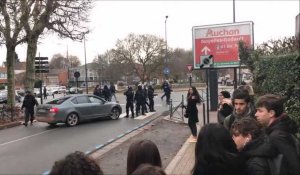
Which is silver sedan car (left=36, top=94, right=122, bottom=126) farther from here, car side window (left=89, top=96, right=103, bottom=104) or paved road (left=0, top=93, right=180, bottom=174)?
paved road (left=0, top=93, right=180, bottom=174)

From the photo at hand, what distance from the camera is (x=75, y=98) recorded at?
19.5m

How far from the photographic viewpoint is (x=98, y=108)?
20141mm

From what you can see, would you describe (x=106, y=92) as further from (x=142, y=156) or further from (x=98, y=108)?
(x=142, y=156)

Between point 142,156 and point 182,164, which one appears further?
point 182,164

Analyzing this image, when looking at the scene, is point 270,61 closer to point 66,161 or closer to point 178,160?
point 178,160

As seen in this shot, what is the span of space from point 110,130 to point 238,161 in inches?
532

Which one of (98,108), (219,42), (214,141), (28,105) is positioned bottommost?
(98,108)

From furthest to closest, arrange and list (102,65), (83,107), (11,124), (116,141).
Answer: (102,65)
(11,124)
(83,107)
(116,141)

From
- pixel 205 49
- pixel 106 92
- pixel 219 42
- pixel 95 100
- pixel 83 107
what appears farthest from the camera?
pixel 106 92

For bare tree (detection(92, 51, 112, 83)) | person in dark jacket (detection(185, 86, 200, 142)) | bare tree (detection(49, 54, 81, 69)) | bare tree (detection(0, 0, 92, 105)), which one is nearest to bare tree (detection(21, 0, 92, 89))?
bare tree (detection(0, 0, 92, 105))

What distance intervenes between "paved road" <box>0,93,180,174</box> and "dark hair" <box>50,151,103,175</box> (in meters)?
7.22

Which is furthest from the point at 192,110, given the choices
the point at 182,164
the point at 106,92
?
the point at 106,92

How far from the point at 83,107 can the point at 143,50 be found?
190 ft

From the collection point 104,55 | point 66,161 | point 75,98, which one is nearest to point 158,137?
point 75,98
